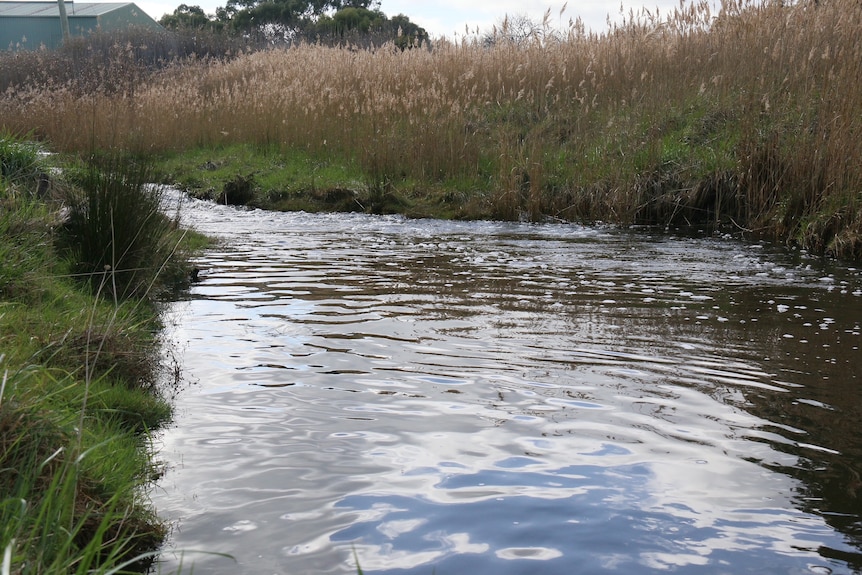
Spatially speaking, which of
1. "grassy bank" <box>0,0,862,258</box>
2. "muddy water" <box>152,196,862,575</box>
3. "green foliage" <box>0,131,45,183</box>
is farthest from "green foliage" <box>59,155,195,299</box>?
"grassy bank" <box>0,0,862,258</box>

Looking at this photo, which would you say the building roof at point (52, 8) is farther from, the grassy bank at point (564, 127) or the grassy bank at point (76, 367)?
the grassy bank at point (76, 367)

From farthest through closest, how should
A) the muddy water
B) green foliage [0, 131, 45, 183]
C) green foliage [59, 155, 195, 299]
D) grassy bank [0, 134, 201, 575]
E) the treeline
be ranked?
the treeline
green foliage [0, 131, 45, 183]
green foliage [59, 155, 195, 299]
the muddy water
grassy bank [0, 134, 201, 575]

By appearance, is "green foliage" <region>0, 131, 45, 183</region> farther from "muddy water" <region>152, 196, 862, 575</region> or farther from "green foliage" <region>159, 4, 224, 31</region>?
"green foliage" <region>159, 4, 224, 31</region>

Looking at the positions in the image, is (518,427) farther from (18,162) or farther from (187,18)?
(187,18)

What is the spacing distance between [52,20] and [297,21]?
46.1 feet

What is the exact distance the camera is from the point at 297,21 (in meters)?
38.2

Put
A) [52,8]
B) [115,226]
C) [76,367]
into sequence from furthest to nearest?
[52,8] → [115,226] → [76,367]

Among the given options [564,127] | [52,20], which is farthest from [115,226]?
[52,20]

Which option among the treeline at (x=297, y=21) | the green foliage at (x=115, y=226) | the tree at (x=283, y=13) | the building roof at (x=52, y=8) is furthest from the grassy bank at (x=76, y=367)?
the building roof at (x=52, y=8)

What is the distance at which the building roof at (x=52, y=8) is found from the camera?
42.6 m

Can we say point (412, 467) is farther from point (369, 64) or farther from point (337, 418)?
point (369, 64)

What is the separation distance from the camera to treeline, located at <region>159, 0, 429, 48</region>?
3334cm

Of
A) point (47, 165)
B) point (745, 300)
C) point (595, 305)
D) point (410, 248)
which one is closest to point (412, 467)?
point (595, 305)

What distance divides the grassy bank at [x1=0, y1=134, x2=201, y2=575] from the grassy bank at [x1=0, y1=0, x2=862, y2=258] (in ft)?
4.93
